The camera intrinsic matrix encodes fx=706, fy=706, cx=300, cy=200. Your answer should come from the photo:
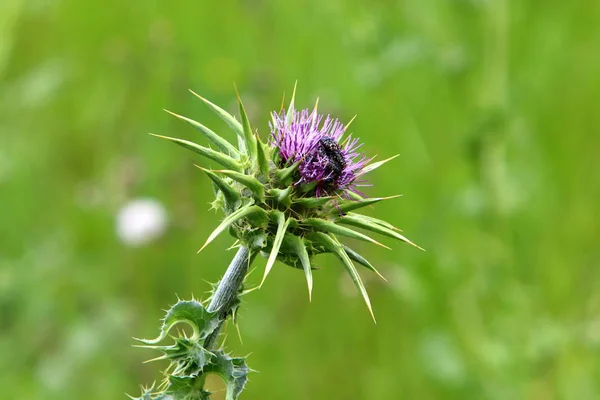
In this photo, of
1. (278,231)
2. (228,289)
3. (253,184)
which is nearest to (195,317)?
(228,289)

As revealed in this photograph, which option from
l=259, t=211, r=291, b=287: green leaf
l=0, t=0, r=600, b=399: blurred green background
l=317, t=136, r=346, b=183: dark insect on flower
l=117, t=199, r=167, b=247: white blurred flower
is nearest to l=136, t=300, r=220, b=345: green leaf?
l=259, t=211, r=291, b=287: green leaf

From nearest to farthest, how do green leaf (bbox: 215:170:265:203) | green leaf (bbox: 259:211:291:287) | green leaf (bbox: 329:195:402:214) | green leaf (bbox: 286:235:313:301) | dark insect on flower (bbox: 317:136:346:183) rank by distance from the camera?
green leaf (bbox: 259:211:291:287) < green leaf (bbox: 286:235:313:301) < green leaf (bbox: 215:170:265:203) < green leaf (bbox: 329:195:402:214) < dark insect on flower (bbox: 317:136:346:183)

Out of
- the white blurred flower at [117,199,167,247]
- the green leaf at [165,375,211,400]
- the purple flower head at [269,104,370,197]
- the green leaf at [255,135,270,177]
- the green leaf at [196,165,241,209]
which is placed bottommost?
the green leaf at [165,375,211,400]

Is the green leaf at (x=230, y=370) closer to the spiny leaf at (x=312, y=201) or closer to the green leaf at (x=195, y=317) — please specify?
the green leaf at (x=195, y=317)

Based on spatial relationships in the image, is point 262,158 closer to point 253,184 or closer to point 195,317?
point 253,184

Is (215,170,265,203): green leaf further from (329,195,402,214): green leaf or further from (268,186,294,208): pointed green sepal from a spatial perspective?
(329,195,402,214): green leaf

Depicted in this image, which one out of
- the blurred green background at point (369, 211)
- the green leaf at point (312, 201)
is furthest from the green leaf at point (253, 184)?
the blurred green background at point (369, 211)
